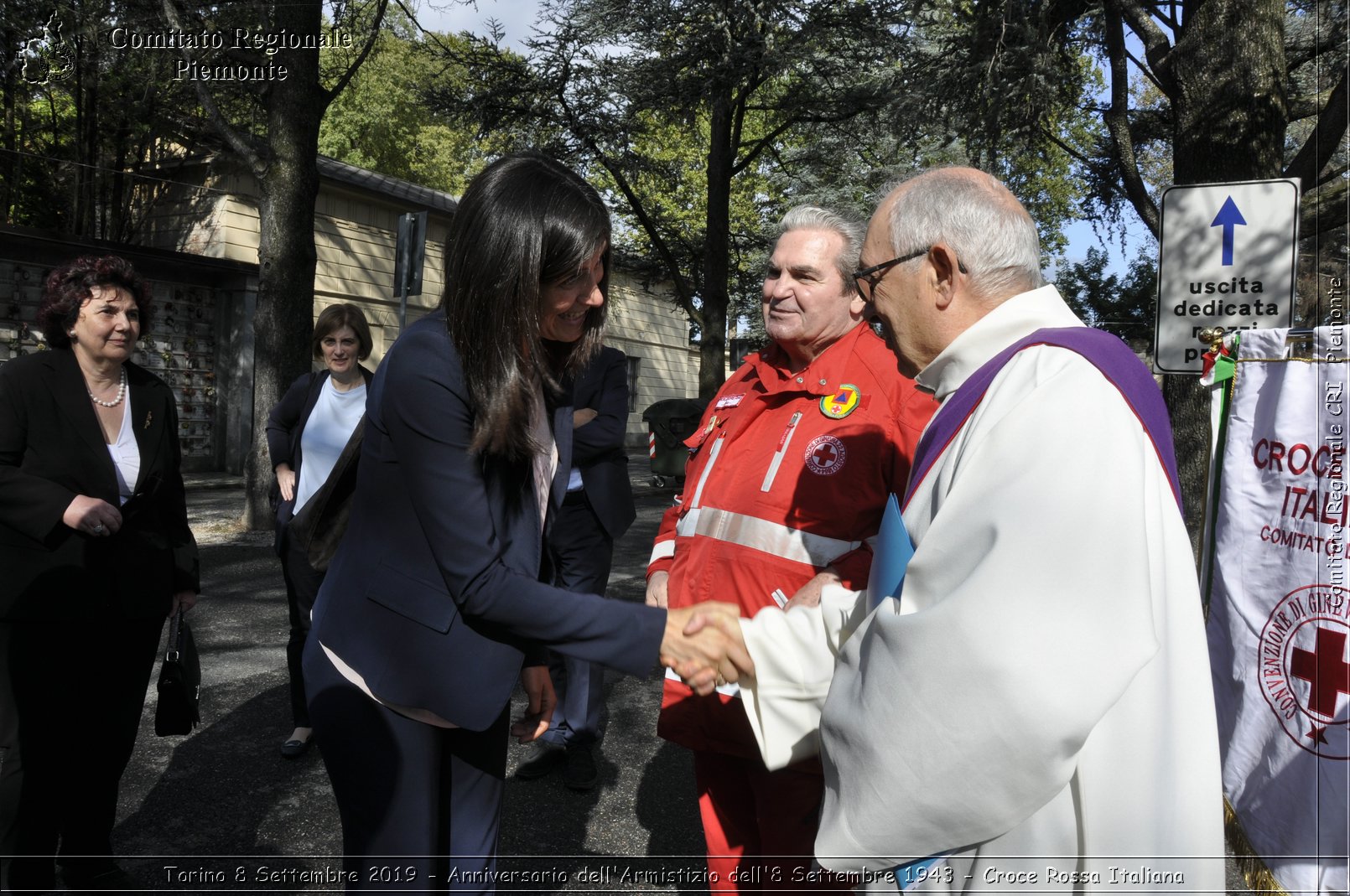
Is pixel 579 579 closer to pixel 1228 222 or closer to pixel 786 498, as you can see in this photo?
pixel 786 498

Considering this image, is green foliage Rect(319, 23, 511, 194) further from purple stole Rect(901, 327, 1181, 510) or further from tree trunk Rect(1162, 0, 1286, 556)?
purple stole Rect(901, 327, 1181, 510)

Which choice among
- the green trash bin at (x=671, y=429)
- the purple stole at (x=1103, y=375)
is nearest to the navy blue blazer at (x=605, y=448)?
the purple stole at (x=1103, y=375)

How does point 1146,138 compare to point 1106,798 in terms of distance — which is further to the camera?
point 1146,138

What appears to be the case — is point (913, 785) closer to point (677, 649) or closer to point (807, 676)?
point (807, 676)

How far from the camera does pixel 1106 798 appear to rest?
140 centimetres

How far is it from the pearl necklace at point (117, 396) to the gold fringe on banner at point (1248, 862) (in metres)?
3.90

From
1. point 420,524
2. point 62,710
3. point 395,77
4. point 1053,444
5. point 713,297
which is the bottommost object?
point 62,710

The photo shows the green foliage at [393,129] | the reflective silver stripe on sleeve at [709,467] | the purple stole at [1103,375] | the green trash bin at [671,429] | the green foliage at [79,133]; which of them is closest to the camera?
the purple stole at [1103,375]

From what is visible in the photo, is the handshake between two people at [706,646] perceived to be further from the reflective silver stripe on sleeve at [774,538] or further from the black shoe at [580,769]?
the black shoe at [580,769]

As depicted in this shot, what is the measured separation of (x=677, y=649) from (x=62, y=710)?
84.2 inches

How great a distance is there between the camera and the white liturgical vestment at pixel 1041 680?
130cm

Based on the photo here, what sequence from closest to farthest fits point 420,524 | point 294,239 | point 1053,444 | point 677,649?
point 1053,444 → point 420,524 → point 677,649 → point 294,239

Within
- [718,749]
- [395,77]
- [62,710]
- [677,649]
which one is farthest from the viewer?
[395,77]

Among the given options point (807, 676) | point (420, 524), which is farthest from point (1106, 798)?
point (420, 524)
